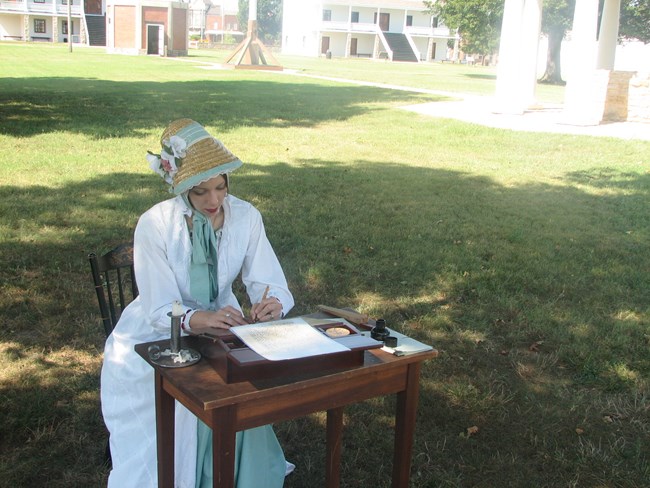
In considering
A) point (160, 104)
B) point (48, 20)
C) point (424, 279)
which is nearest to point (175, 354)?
point (424, 279)

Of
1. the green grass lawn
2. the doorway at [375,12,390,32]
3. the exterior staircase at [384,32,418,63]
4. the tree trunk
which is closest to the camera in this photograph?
the green grass lawn

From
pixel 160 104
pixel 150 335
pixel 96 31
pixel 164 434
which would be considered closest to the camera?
pixel 164 434

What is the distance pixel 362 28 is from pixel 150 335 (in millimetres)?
70332

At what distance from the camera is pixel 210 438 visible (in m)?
2.87

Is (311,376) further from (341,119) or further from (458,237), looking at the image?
(341,119)

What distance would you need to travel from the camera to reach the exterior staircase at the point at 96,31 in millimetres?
65438

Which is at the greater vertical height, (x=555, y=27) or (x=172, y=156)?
(x=555, y=27)

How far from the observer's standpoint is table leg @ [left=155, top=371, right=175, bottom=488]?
244 cm

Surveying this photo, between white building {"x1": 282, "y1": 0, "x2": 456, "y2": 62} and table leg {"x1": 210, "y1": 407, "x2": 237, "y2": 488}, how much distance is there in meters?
67.6

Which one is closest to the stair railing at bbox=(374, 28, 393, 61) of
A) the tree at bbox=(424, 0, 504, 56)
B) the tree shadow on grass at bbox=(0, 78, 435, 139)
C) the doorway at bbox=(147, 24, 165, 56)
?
the doorway at bbox=(147, 24, 165, 56)

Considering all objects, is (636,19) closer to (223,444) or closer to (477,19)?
(477,19)

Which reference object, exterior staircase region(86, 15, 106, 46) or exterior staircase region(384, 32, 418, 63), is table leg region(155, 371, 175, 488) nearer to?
exterior staircase region(384, 32, 418, 63)

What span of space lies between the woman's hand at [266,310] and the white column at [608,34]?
59.7ft

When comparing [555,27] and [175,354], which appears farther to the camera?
[555,27]
